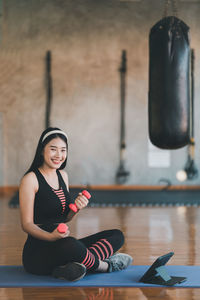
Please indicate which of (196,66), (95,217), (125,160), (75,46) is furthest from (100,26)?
(95,217)

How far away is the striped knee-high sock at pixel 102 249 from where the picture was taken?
8.25ft

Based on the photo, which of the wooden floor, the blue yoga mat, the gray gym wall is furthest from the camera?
the gray gym wall

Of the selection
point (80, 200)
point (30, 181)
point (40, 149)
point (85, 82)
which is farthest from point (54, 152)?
point (85, 82)

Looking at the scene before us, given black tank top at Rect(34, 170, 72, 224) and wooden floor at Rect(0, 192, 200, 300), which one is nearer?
wooden floor at Rect(0, 192, 200, 300)

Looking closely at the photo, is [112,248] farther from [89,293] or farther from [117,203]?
[117,203]

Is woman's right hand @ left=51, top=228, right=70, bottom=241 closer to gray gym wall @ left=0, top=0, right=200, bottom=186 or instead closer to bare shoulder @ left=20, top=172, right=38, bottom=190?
bare shoulder @ left=20, top=172, right=38, bottom=190

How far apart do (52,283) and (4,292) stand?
0.27 metres

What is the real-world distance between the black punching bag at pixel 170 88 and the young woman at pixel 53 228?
0.80 m

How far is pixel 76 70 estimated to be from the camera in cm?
686

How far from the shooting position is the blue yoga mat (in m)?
2.31

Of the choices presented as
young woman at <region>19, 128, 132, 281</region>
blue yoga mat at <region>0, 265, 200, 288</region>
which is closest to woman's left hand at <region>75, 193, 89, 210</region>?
young woman at <region>19, 128, 132, 281</region>

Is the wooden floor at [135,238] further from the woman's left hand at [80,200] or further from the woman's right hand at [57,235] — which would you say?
the woman's left hand at [80,200]

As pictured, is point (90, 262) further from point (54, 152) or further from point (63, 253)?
point (54, 152)

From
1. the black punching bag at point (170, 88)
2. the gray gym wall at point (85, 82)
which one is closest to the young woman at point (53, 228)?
the black punching bag at point (170, 88)
